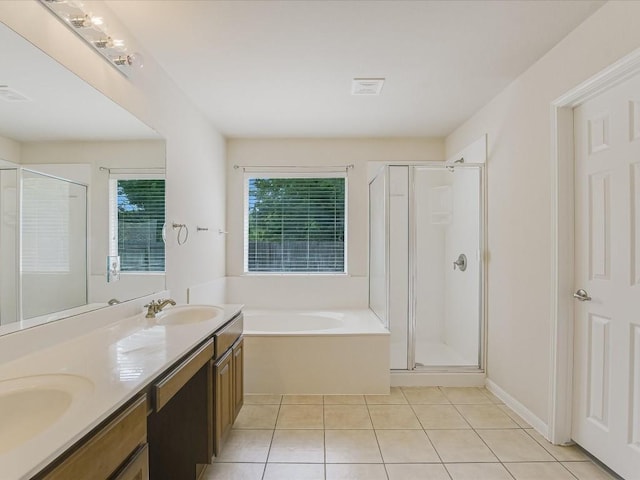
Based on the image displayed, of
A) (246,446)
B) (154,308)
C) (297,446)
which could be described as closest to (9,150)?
(154,308)

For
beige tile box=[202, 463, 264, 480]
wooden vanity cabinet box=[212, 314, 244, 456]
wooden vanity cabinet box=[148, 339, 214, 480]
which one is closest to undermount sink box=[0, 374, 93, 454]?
wooden vanity cabinet box=[148, 339, 214, 480]

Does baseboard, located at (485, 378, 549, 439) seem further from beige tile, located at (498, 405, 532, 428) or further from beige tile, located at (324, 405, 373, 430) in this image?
beige tile, located at (324, 405, 373, 430)

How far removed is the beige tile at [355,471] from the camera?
189 centimetres

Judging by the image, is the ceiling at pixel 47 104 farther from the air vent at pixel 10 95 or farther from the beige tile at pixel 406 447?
the beige tile at pixel 406 447

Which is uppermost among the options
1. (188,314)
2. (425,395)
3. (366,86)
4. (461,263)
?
(366,86)

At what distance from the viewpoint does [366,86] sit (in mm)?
2648

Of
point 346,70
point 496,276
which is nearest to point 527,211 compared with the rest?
point 496,276

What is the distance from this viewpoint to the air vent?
4.14 ft

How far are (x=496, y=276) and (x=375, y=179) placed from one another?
1.48 metres

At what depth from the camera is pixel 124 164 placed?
6.57 feet

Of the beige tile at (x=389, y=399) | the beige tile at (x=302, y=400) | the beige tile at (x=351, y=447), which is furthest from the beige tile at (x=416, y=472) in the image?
the beige tile at (x=302, y=400)

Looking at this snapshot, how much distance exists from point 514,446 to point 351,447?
992 millimetres

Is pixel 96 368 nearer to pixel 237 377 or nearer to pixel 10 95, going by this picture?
pixel 10 95

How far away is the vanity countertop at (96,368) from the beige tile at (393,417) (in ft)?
4.47
